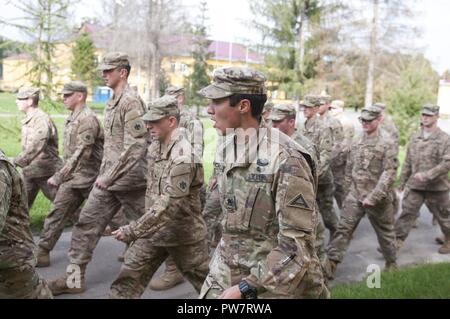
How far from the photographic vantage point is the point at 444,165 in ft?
24.8

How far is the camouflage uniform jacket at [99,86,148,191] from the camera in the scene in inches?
213

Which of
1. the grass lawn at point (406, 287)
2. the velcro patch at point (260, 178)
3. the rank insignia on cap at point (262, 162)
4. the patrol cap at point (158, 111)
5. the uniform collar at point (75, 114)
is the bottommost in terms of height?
the grass lawn at point (406, 287)

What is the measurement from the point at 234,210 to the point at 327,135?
494cm

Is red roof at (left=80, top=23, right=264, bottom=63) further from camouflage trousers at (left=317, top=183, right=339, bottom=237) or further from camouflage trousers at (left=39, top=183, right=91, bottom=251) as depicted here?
camouflage trousers at (left=39, top=183, right=91, bottom=251)

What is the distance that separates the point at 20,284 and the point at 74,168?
290cm

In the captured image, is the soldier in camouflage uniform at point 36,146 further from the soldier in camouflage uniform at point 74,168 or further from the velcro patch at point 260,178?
the velcro patch at point 260,178

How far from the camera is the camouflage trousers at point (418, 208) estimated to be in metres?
7.67

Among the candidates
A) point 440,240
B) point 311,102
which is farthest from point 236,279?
point 440,240

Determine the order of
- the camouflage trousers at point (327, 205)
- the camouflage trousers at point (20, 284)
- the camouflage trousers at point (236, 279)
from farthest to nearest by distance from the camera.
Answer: the camouflage trousers at point (327, 205) < the camouflage trousers at point (20, 284) < the camouflage trousers at point (236, 279)

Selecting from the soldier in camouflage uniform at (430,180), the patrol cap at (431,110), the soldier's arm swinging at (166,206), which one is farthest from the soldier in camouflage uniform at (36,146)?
the patrol cap at (431,110)

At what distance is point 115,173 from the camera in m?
5.38

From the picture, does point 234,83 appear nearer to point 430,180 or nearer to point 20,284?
point 20,284

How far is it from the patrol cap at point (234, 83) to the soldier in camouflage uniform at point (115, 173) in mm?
2825
